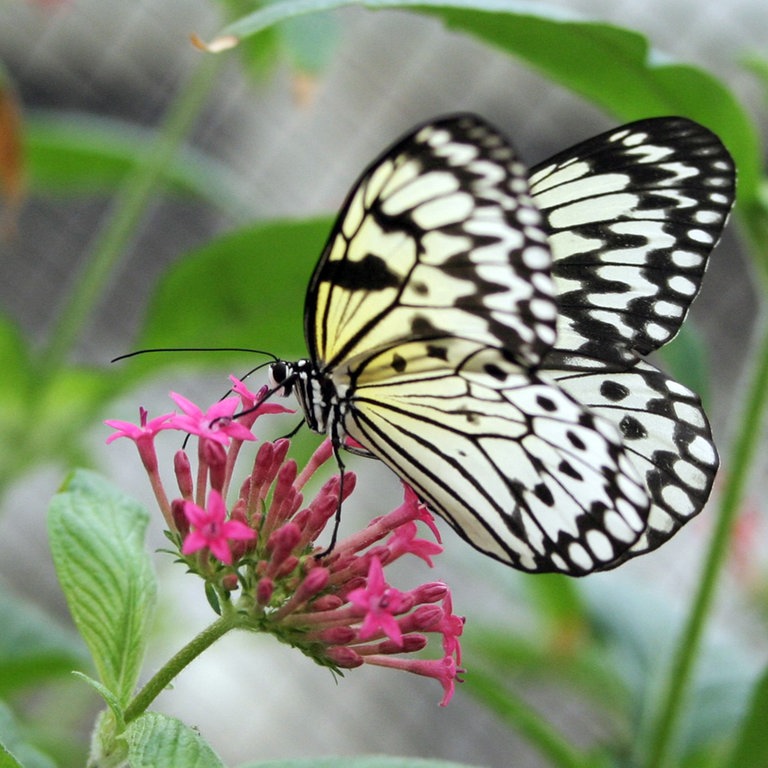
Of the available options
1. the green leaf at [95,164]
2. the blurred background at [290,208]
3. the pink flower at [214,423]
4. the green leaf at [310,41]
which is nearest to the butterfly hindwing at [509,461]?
the pink flower at [214,423]

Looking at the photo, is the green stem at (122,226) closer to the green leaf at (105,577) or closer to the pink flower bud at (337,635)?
the green leaf at (105,577)

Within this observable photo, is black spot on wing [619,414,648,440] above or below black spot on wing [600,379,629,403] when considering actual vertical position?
below

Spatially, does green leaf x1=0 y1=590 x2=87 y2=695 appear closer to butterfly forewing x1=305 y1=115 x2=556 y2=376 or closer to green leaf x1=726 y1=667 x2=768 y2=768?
butterfly forewing x1=305 y1=115 x2=556 y2=376

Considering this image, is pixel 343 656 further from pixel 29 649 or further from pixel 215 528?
pixel 29 649

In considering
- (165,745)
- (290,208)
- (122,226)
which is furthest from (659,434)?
(290,208)

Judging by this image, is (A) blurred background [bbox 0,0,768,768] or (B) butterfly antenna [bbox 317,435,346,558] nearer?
(B) butterfly antenna [bbox 317,435,346,558]

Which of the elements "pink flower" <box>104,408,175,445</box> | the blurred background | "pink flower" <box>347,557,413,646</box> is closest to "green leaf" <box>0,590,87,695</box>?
"pink flower" <box>104,408,175,445</box>

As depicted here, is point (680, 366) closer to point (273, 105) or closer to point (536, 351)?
point (536, 351)

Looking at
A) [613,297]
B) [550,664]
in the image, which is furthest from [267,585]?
[550,664]
